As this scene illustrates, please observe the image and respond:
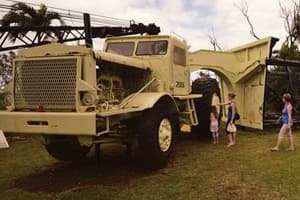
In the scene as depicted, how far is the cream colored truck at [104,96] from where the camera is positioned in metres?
5.93

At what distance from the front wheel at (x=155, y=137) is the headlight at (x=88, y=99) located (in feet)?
3.97

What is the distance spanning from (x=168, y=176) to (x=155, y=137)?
685 mm

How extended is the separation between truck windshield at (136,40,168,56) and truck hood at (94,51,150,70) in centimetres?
33

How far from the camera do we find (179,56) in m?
9.20

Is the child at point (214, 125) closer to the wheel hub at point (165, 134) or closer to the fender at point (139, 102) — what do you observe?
the fender at point (139, 102)

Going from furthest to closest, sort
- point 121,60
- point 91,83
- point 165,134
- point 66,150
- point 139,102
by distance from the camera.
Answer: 1. point 66,150
2. point 165,134
3. point 121,60
4. point 139,102
5. point 91,83

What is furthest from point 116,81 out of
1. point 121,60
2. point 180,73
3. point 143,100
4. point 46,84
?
point 180,73

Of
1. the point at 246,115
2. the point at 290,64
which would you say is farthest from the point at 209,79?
the point at 290,64

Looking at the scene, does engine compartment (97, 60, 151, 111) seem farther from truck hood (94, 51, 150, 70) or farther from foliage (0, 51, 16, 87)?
foliage (0, 51, 16, 87)

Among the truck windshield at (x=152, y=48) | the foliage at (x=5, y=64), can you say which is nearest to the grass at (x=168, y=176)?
the truck windshield at (x=152, y=48)

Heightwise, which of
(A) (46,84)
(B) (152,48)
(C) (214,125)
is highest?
(B) (152,48)

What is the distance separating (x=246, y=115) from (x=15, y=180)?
765 centimetres

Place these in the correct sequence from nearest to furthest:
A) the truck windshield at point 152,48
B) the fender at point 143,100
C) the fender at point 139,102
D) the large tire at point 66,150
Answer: the fender at point 139,102 < the fender at point 143,100 < the large tire at point 66,150 < the truck windshield at point 152,48

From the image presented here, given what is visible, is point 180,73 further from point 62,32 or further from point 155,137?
point 62,32
